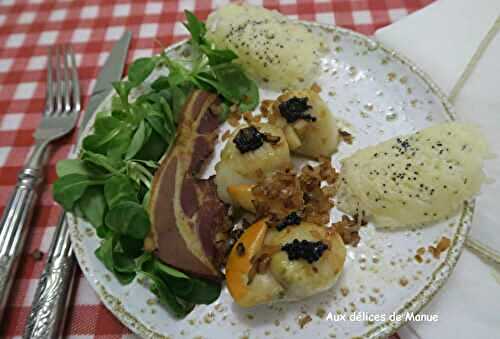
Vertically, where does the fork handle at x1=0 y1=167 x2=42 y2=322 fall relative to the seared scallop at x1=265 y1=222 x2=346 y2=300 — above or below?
below

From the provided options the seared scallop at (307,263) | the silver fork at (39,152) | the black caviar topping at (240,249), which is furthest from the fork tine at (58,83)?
the seared scallop at (307,263)

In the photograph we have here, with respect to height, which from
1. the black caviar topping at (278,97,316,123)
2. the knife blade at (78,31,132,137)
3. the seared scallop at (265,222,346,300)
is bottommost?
the knife blade at (78,31,132,137)

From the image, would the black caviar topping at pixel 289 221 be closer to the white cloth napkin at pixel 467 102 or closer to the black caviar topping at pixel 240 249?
the black caviar topping at pixel 240 249

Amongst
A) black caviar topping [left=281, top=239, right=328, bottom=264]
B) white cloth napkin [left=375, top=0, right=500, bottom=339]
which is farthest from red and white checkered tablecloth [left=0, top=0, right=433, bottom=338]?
black caviar topping [left=281, top=239, right=328, bottom=264]

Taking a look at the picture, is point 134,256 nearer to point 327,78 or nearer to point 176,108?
point 176,108

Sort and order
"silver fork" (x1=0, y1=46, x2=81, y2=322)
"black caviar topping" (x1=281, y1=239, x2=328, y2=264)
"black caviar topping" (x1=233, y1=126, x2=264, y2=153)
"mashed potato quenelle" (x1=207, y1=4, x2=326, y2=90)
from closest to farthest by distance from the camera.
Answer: "black caviar topping" (x1=281, y1=239, x2=328, y2=264)
"black caviar topping" (x1=233, y1=126, x2=264, y2=153)
"silver fork" (x1=0, y1=46, x2=81, y2=322)
"mashed potato quenelle" (x1=207, y1=4, x2=326, y2=90)

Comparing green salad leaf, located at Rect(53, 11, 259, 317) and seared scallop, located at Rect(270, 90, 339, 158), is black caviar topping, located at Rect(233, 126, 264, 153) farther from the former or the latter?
green salad leaf, located at Rect(53, 11, 259, 317)

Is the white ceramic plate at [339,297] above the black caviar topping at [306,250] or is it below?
below

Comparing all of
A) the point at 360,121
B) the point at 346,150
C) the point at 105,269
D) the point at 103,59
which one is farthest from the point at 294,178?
the point at 103,59

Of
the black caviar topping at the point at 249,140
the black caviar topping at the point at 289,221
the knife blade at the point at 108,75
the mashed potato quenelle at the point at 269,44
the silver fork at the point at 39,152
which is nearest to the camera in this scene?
the black caviar topping at the point at 289,221
